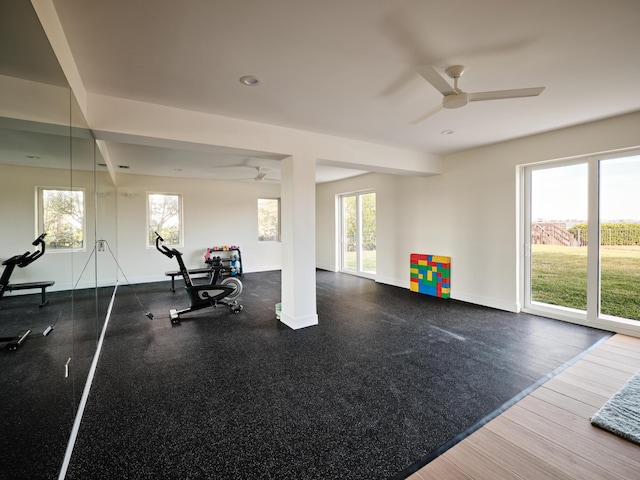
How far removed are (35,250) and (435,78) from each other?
255 centimetres

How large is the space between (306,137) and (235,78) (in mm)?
1430

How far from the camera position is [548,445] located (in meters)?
1.76

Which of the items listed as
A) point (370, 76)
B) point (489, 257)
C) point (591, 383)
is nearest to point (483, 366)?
point (591, 383)

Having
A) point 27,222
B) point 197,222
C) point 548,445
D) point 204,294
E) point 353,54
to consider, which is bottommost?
point 548,445

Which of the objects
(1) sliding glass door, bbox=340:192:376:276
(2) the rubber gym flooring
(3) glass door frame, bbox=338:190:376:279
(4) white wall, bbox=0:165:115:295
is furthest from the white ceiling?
(3) glass door frame, bbox=338:190:376:279

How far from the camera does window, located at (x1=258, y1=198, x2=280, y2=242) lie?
8.23m

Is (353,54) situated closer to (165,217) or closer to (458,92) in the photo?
(458,92)

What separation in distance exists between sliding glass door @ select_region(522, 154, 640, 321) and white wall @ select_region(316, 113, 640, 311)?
0.23 meters

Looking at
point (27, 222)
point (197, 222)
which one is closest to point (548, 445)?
point (27, 222)

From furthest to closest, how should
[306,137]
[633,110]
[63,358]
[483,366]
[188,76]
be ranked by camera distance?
1. [306,137]
2. [633,110]
3. [483,366]
4. [188,76]
5. [63,358]

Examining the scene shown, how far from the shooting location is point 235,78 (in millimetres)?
2418

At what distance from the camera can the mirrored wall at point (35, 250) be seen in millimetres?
1039

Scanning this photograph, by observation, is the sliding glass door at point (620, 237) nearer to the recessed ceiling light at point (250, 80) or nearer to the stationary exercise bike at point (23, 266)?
the recessed ceiling light at point (250, 80)

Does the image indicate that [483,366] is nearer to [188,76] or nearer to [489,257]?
[489,257]
